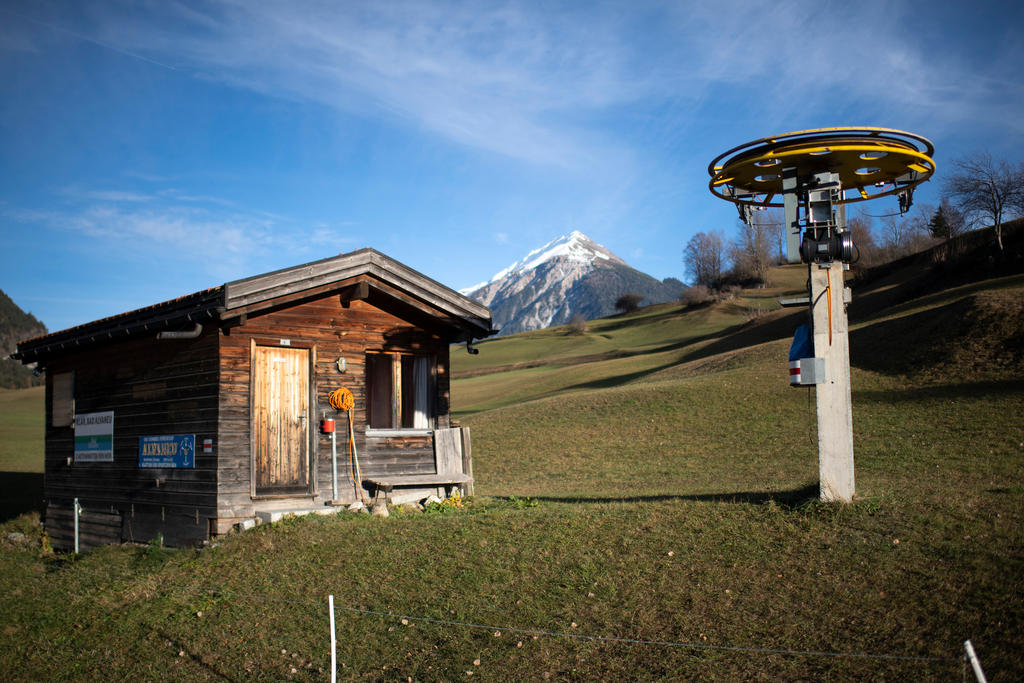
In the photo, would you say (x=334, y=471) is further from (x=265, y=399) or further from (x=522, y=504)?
(x=522, y=504)

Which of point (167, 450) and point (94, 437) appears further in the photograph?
point (94, 437)

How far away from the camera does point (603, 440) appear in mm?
24391

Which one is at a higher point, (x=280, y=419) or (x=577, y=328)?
(x=577, y=328)

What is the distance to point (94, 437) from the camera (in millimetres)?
15172

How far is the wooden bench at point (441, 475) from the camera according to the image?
13.2 metres

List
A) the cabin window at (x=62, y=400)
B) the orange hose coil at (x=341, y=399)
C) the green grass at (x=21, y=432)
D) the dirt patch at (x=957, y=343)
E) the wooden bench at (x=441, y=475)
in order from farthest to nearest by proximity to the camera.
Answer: the green grass at (x=21, y=432), the dirt patch at (x=957, y=343), the cabin window at (x=62, y=400), the wooden bench at (x=441, y=475), the orange hose coil at (x=341, y=399)

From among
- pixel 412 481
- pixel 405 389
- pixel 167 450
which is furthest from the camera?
pixel 405 389

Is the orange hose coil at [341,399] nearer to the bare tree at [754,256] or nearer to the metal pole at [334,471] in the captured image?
the metal pole at [334,471]

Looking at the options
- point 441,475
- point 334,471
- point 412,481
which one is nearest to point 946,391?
point 441,475

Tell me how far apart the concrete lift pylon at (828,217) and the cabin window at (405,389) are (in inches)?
271

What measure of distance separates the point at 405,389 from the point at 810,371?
7775 mm

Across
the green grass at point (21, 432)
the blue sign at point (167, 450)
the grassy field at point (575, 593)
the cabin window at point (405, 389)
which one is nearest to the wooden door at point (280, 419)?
the blue sign at point (167, 450)

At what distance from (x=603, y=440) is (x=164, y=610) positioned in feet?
A: 55.6

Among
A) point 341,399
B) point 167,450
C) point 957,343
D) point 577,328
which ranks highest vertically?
point 577,328
